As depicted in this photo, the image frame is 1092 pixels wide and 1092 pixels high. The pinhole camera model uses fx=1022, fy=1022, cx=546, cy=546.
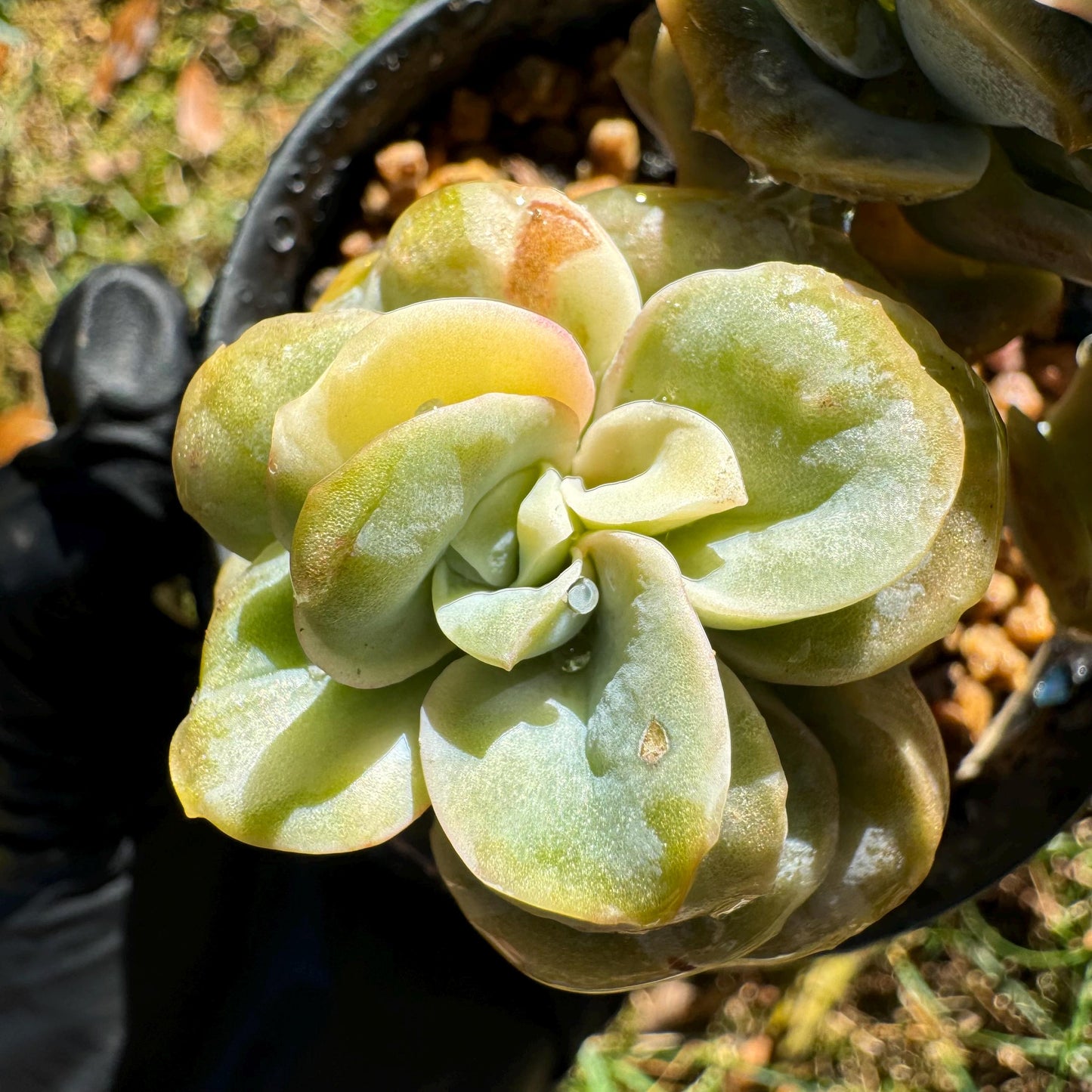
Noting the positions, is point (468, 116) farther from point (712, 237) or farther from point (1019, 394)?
point (1019, 394)

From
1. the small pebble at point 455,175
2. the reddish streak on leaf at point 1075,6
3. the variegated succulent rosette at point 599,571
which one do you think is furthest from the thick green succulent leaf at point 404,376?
the small pebble at point 455,175

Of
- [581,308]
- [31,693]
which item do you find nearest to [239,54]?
[31,693]

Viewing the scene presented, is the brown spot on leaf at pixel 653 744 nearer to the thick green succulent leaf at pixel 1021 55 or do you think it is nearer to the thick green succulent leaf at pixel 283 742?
the thick green succulent leaf at pixel 283 742

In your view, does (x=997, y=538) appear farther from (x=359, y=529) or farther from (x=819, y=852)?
(x=359, y=529)

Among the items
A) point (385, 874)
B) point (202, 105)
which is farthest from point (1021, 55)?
point (202, 105)

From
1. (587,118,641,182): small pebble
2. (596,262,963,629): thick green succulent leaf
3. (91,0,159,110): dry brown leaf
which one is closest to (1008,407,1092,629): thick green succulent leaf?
(596,262,963,629): thick green succulent leaf

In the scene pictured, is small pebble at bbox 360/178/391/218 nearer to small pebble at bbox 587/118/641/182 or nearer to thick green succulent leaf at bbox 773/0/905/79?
small pebble at bbox 587/118/641/182
